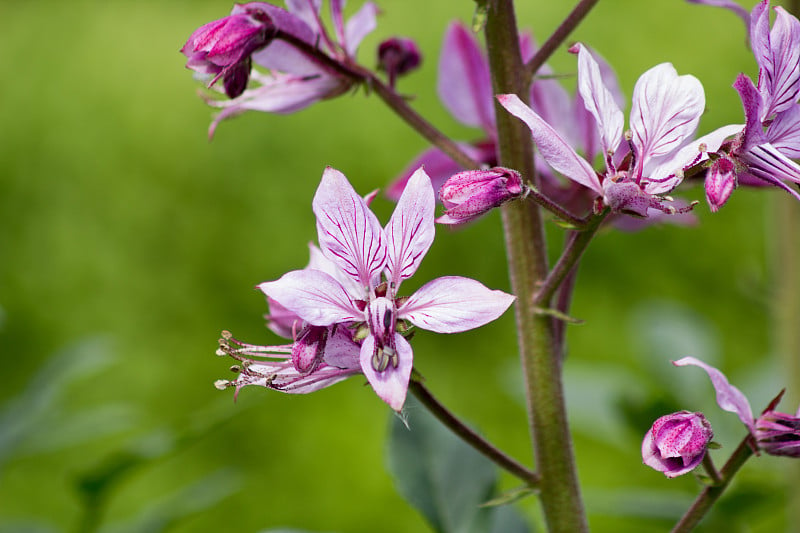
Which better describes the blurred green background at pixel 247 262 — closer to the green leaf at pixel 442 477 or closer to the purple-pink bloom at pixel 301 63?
the green leaf at pixel 442 477

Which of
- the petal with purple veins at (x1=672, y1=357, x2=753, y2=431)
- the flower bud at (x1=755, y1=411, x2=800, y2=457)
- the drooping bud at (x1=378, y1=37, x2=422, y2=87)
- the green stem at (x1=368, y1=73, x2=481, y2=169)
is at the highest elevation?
the drooping bud at (x1=378, y1=37, x2=422, y2=87)

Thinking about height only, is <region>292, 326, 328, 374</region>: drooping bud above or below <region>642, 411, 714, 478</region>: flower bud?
above

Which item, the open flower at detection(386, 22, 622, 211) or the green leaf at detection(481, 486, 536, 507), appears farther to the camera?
the open flower at detection(386, 22, 622, 211)

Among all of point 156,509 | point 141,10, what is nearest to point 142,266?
point 141,10

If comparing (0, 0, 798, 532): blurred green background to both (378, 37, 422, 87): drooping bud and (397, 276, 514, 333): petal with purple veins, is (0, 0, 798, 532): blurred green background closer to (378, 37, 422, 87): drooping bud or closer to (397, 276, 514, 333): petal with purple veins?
(378, 37, 422, 87): drooping bud

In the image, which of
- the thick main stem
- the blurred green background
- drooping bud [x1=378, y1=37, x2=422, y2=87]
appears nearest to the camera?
the thick main stem

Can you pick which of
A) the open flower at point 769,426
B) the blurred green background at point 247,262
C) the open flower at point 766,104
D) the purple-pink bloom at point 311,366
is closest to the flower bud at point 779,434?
the open flower at point 769,426

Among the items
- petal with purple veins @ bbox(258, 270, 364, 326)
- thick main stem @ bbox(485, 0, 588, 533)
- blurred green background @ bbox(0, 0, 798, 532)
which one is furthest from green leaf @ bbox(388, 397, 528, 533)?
blurred green background @ bbox(0, 0, 798, 532)
